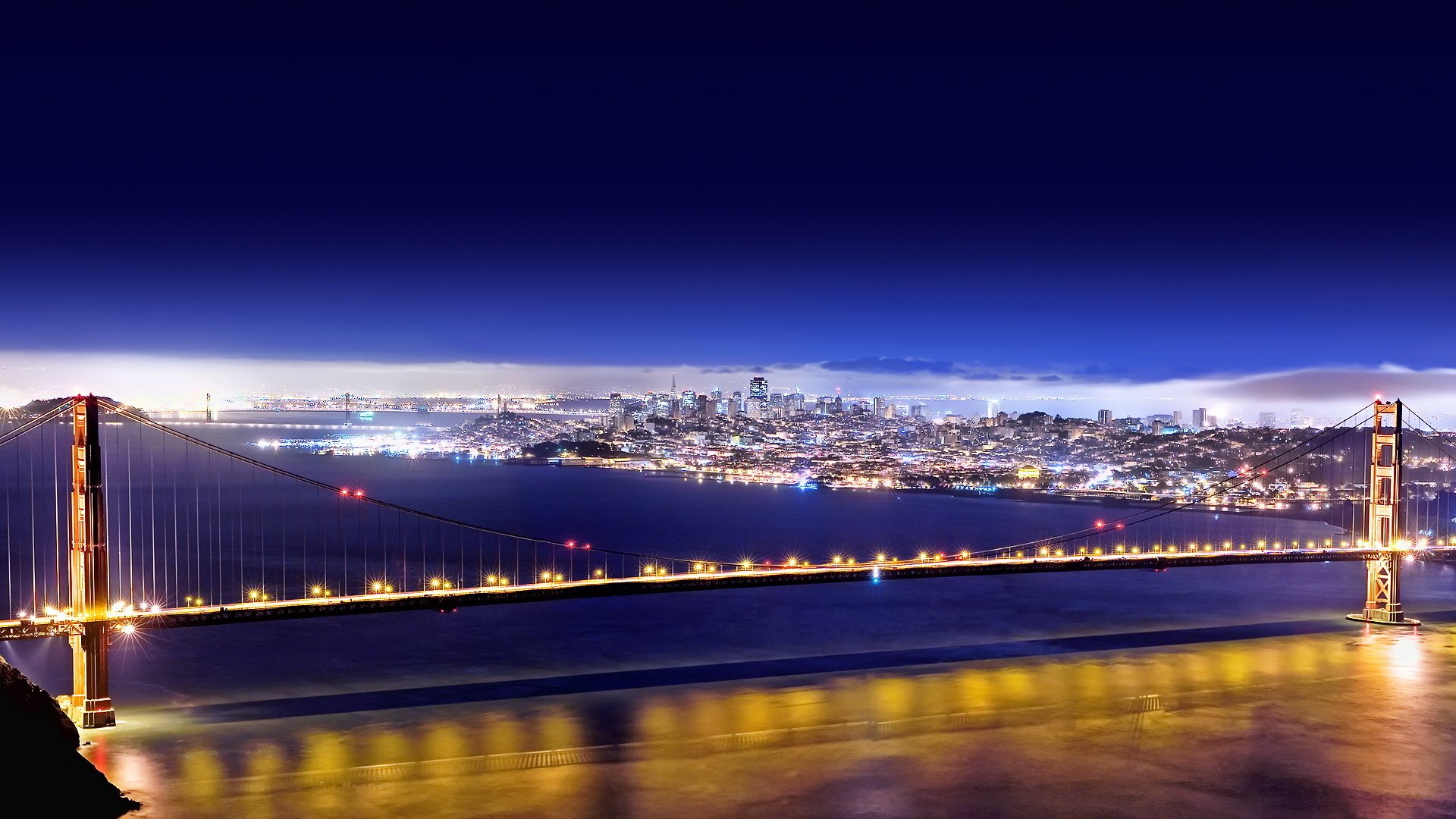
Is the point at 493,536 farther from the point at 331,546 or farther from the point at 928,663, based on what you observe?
the point at 928,663

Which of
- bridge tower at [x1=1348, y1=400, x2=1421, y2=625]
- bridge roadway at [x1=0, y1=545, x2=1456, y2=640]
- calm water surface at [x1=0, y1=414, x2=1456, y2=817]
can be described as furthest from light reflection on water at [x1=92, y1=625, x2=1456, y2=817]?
bridge tower at [x1=1348, y1=400, x2=1421, y2=625]

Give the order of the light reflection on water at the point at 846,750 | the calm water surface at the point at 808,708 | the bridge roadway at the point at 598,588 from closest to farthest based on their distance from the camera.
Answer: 1. the light reflection on water at the point at 846,750
2. the calm water surface at the point at 808,708
3. the bridge roadway at the point at 598,588

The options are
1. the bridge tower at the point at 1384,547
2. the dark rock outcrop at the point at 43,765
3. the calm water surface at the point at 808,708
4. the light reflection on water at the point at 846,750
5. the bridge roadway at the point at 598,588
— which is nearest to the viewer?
the dark rock outcrop at the point at 43,765

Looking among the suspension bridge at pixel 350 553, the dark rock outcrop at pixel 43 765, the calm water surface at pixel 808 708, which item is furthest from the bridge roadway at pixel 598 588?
the dark rock outcrop at pixel 43 765

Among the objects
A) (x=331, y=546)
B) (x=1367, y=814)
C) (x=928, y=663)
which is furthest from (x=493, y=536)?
(x=1367, y=814)

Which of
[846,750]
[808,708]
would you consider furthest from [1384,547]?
[846,750]

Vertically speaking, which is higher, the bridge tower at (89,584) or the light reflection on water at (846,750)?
the bridge tower at (89,584)

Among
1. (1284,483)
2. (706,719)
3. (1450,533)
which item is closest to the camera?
(706,719)

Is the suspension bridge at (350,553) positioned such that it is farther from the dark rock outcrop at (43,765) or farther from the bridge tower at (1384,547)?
the dark rock outcrop at (43,765)
